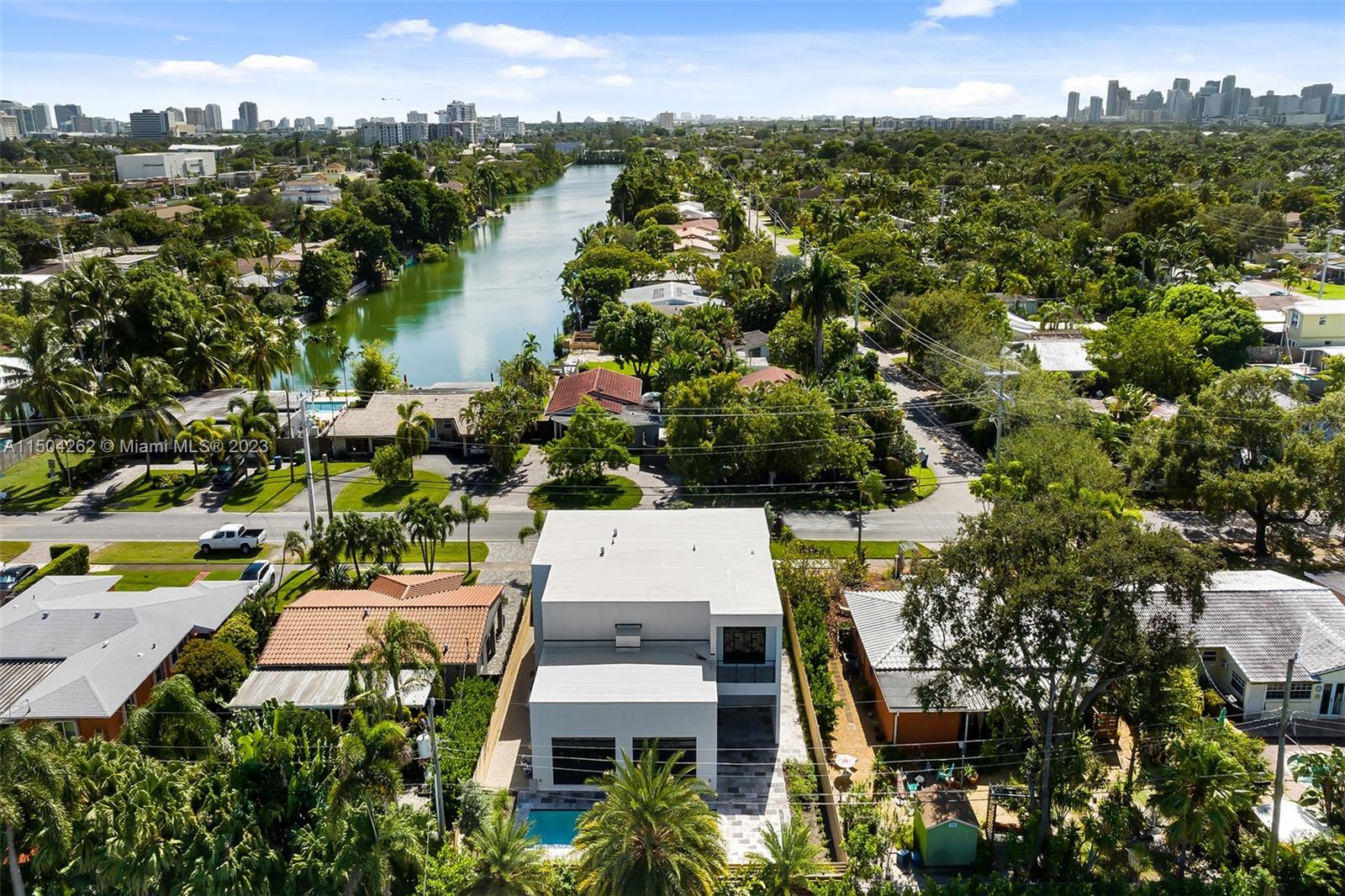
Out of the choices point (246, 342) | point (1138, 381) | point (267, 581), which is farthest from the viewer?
point (246, 342)

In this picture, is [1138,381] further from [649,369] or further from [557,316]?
[557,316]

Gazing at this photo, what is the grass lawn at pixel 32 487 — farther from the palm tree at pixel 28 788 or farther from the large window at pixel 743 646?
the large window at pixel 743 646

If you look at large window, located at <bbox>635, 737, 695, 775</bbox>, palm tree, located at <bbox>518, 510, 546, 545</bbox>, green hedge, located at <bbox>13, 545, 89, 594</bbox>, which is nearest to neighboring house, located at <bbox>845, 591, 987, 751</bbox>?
large window, located at <bbox>635, 737, 695, 775</bbox>

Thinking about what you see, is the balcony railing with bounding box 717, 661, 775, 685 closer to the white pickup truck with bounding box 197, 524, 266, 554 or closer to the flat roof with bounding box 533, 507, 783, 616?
the flat roof with bounding box 533, 507, 783, 616

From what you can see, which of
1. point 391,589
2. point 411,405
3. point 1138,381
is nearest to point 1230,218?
point 1138,381

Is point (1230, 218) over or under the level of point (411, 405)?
over

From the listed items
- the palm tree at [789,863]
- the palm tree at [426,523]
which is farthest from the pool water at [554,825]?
the palm tree at [426,523]
